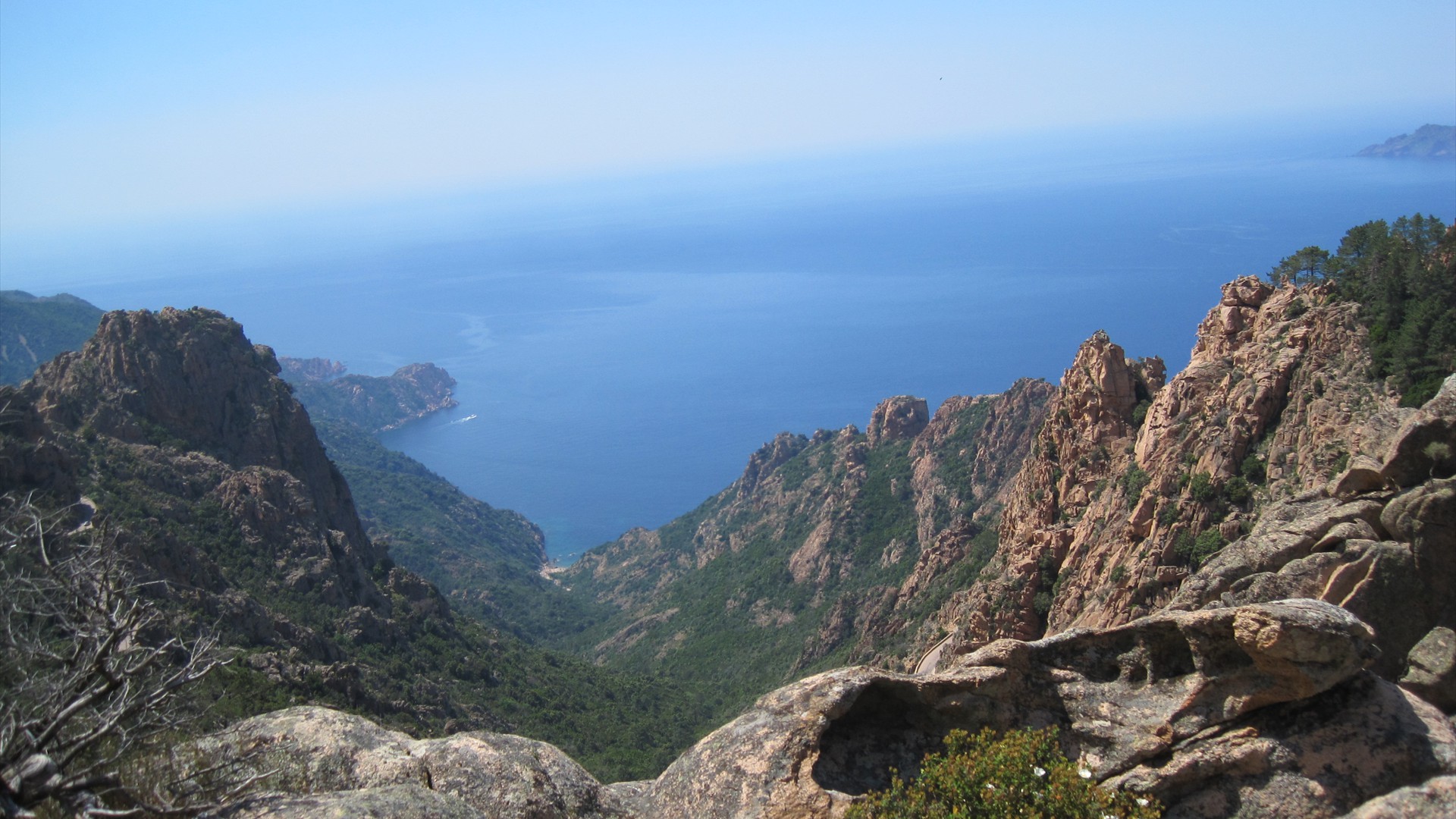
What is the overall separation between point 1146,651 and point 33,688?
13.5 meters

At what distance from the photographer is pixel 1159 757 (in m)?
10.8

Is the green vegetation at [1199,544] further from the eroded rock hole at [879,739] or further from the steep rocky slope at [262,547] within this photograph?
the steep rocky slope at [262,547]

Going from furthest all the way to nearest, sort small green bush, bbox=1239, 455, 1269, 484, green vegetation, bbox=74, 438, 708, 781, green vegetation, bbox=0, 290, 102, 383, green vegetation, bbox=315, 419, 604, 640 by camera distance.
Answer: green vegetation, bbox=0, 290, 102, 383
green vegetation, bbox=315, 419, 604, 640
green vegetation, bbox=74, 438, 708, 781
small green bush, bbox=1239, 455, 1269, 484

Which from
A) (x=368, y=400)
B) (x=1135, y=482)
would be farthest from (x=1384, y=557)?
(x=368, y=400)

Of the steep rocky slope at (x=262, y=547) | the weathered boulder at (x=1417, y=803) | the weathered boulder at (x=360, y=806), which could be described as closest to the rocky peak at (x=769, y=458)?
the steep rocky slope at (x=262, y=547)

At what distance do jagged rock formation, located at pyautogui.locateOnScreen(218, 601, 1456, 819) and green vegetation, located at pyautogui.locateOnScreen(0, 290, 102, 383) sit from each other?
124 metres

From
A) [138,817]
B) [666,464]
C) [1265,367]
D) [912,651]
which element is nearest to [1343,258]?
[1265,367]

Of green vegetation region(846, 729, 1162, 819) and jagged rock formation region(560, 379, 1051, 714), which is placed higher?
green vegetation region(846, 729, 1162, 819)

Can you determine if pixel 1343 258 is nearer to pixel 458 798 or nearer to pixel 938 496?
pixel 938 496

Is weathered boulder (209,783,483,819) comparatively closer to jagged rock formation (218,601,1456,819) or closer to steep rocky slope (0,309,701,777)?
jagged rock formation (218,601,1456,819)

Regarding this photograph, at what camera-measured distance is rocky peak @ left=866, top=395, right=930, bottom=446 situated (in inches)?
3253

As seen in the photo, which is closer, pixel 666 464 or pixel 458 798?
pixel 458 798

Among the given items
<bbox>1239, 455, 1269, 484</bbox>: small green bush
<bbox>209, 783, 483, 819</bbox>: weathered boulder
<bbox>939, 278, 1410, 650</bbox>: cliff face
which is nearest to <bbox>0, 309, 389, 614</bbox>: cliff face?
<bbox>209, 783, 483, 819</bbox>: weathered boulder

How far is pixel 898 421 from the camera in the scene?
83188mm
